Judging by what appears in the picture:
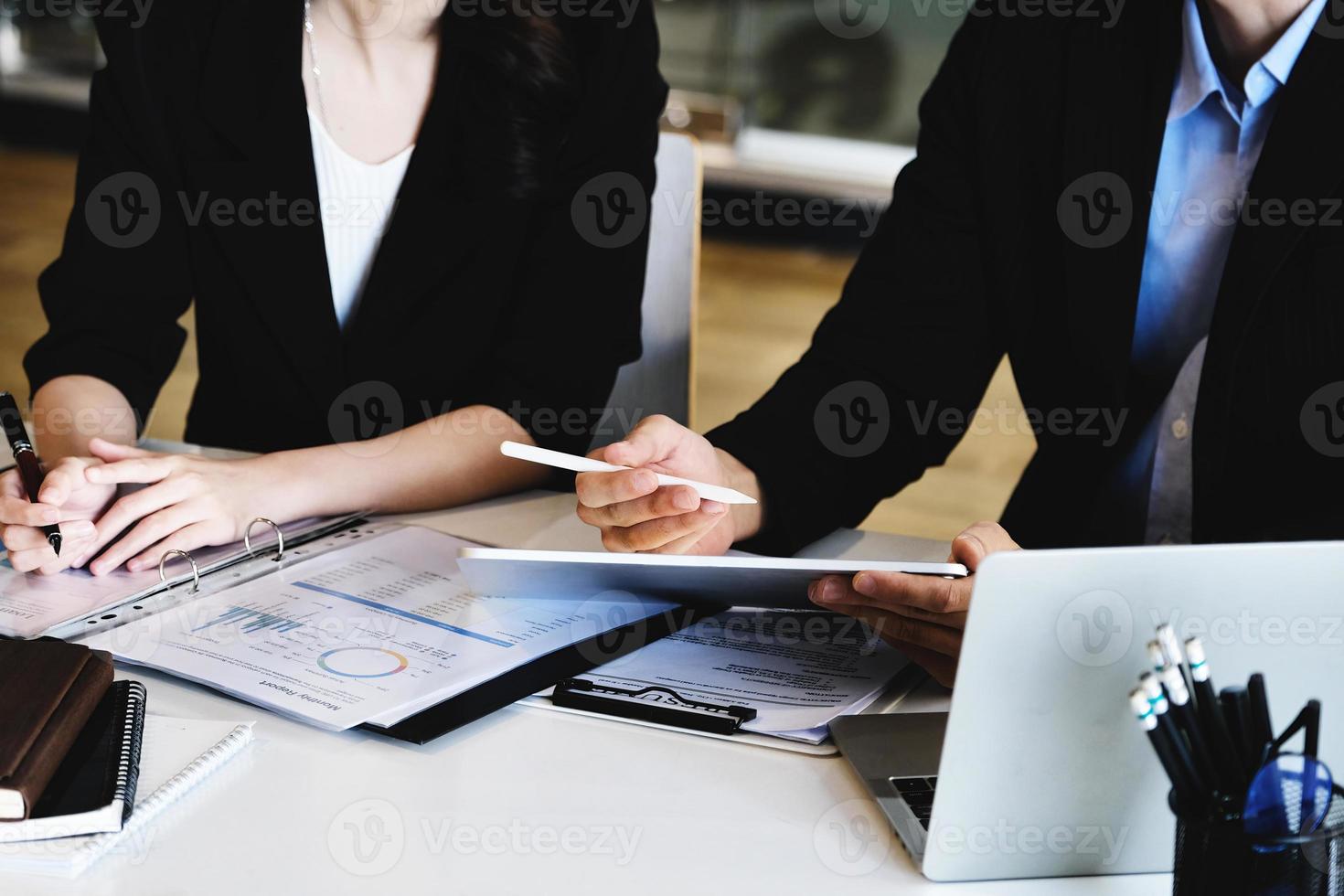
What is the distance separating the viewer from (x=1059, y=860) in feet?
2.51

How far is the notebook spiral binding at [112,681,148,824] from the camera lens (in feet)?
2.51

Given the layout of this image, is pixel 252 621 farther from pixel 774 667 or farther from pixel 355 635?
pixel 774 667

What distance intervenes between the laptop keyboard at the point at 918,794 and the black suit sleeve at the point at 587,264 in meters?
0.73

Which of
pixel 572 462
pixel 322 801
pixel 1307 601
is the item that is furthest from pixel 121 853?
pixel 1307 601

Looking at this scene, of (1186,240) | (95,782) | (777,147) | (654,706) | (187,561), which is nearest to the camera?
(95,782)

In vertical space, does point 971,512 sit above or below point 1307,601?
below

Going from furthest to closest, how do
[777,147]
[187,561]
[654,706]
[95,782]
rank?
1. [777,147]
2. [187,561]
3. [654,706]
4. [95,782]

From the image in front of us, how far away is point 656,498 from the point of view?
1048 mm

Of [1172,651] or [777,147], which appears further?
[777,147]

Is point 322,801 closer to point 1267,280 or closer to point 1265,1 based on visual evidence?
point 1267,280

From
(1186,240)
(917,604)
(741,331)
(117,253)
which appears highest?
(1186,240)

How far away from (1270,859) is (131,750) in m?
0.64

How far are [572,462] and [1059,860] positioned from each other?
412 mm

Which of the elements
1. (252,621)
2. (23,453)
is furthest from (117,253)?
(252,621)
